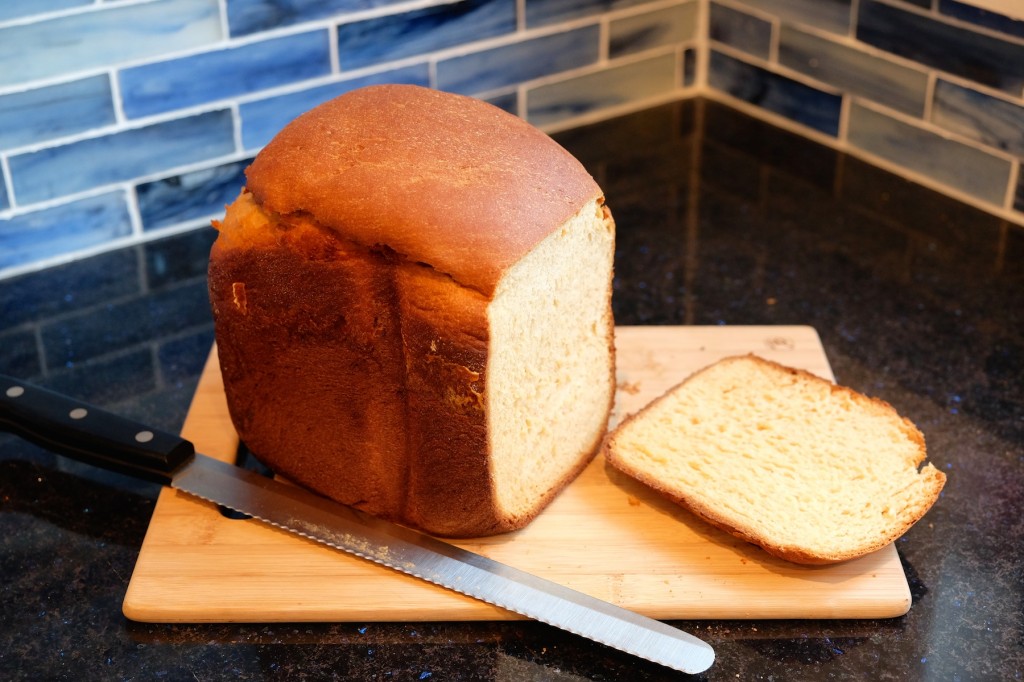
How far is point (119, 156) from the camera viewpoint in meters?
1.72

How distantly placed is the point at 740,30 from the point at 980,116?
0.51 metres

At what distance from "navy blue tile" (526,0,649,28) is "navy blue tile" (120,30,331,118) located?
0.38 m

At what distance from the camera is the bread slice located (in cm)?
119

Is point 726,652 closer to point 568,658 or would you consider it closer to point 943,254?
point 568,658

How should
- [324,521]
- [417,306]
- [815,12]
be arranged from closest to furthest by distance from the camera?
[417,306], [324,521], [815,12]

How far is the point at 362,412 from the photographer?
3.94ft

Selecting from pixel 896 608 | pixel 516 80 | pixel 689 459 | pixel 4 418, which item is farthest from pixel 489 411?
pixel 516 80

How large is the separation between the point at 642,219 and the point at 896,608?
0.93 m

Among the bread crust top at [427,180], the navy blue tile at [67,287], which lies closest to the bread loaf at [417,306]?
the bread crust top at [427,180]

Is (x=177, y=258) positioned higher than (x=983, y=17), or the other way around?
(x=983, y=17)

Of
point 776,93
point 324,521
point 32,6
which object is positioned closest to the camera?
point 324,521

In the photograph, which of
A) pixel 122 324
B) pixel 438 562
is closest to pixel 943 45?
pixel 438 562

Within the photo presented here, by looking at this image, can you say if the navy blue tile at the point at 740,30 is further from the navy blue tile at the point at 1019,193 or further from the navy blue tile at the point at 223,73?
the navy blue tile at the point at 223,73

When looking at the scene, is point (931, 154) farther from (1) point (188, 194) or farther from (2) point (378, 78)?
(1) point (188, 194)
